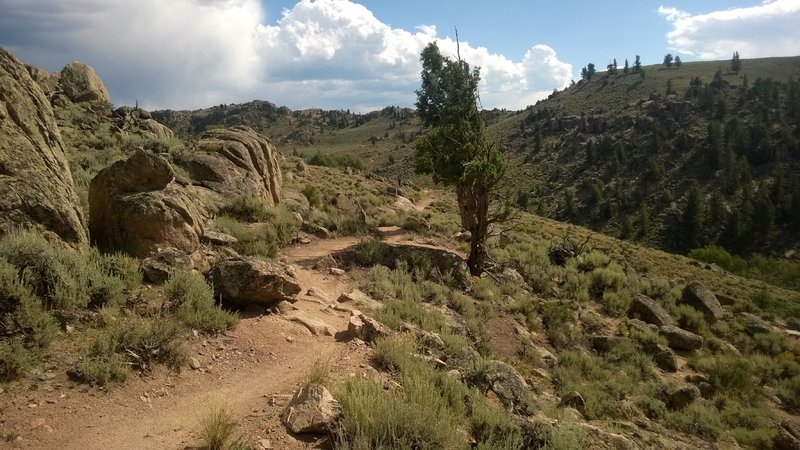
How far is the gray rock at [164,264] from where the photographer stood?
762cm

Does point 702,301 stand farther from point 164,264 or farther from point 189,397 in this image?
point 189,397

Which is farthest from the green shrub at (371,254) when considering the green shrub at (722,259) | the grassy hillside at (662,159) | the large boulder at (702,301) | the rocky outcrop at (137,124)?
the green shrub at (722,259)

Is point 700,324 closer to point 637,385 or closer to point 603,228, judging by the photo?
point 637,385

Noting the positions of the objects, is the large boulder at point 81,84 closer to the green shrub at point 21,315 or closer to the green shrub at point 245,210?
the green shrub at point 245,210

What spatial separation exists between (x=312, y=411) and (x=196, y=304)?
3.25 metres

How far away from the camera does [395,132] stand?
422 ft

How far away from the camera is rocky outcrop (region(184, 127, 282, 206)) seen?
16375 mm

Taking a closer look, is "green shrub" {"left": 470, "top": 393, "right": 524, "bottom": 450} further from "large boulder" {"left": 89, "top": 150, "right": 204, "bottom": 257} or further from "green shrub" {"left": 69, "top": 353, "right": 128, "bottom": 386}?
"large boulder" {"left": 89, "top": 150, "right": 204, "bottom": 257}

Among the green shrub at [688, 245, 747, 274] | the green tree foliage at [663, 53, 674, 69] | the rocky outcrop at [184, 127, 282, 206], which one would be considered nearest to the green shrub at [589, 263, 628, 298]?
the rocky outcrop at [184, 127, 282, 206]

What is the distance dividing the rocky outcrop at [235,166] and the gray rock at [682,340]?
14268mm

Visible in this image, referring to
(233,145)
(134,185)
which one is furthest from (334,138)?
(134,185)

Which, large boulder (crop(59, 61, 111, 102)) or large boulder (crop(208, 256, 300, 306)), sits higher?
large boulder (crop(59, 61, 111, 102))

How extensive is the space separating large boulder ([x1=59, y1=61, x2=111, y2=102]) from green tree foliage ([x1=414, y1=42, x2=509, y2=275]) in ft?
64.4

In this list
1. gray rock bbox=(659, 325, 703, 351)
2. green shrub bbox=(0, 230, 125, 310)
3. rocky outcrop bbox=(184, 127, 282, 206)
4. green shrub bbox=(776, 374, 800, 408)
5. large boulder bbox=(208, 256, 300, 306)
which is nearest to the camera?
green shrub bbox=(0, 230, 125, 310)
